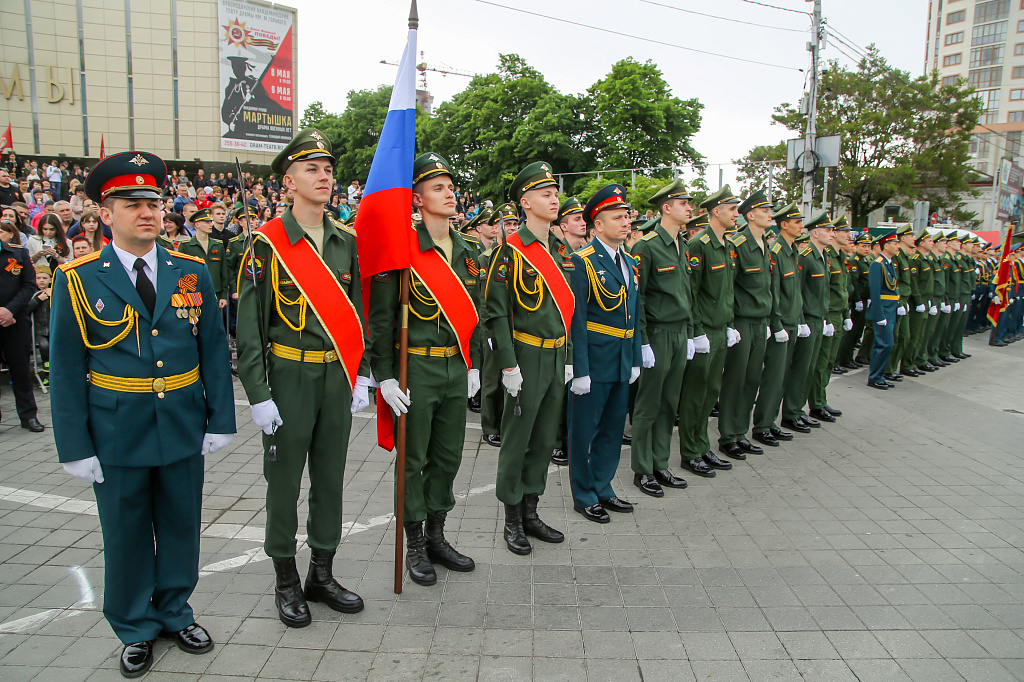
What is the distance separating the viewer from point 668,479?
19.1ft

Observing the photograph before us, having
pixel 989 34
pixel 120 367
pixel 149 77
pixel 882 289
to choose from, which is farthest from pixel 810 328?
pixel 989 34

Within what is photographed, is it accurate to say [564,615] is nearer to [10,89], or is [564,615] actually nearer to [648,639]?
[648,639]

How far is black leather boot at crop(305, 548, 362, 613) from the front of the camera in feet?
11.8

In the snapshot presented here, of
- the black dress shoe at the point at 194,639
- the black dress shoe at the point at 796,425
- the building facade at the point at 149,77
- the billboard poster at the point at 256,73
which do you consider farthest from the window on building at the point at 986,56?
the black dress shoe at the point at 194,639

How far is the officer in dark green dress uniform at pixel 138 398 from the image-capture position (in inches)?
117

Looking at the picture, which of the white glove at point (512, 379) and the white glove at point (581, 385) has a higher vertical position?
the white glove at point (512, 379)

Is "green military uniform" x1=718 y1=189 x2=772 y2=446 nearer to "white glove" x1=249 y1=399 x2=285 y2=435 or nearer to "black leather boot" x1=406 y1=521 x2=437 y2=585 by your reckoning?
"black leather boot" x1=406 y1=521 x2=437 y2=585

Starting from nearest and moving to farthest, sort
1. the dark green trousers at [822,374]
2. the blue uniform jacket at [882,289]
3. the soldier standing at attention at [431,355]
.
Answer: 1. the soldier standing at attention at [431,355]
2. the dark green trousers at [822,374]
3. the blue uniform jacket at [882,289]

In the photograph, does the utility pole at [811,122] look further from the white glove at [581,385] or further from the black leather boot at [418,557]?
the black leather boot at [418,557]

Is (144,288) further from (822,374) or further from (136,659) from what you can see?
(822,374)

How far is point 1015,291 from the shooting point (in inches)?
675

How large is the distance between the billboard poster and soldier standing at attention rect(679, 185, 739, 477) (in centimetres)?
2936

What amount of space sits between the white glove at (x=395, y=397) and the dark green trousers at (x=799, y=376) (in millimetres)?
5521

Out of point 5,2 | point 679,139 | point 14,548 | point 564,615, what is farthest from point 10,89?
point 564,615
